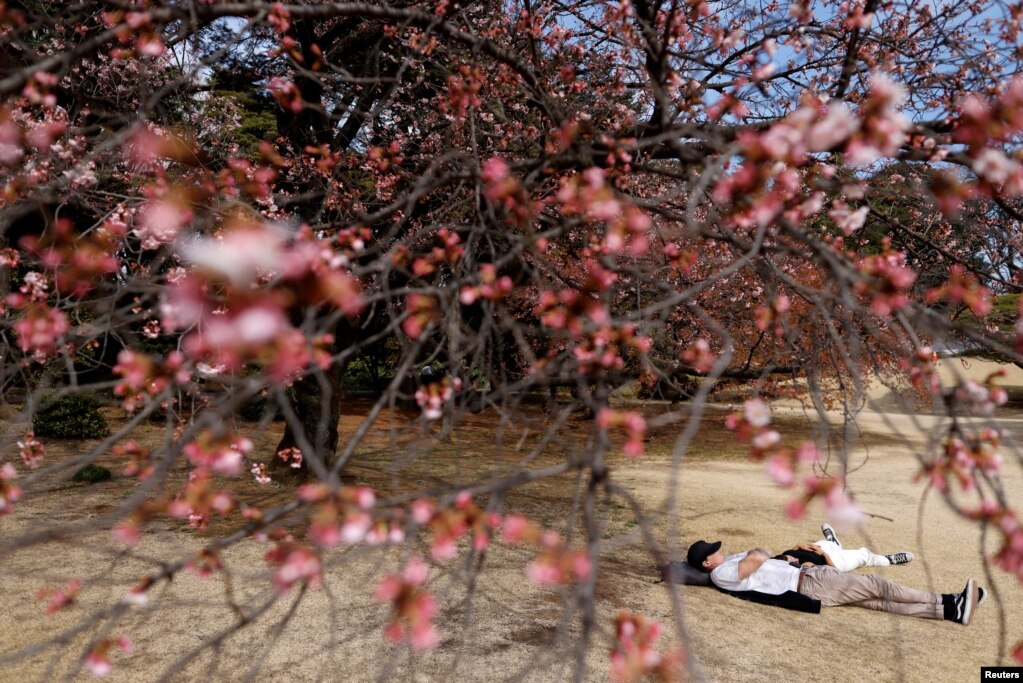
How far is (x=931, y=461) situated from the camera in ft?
5.54

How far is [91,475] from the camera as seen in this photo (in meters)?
7.52

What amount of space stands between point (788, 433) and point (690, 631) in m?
10.3

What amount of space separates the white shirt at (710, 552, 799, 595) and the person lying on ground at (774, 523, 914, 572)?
0.18 m

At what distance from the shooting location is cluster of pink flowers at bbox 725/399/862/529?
1.46m

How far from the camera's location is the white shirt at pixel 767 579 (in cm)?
483

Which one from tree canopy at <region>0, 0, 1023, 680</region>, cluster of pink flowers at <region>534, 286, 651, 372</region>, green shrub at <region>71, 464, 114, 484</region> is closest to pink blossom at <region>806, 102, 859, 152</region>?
tree canopy at <region>0, 0, 1023, 680</region>

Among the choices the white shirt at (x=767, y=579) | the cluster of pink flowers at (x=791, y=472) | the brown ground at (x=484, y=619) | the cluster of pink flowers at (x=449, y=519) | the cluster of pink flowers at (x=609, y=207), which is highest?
the cluster of pink flowers at (x=609, y=207)

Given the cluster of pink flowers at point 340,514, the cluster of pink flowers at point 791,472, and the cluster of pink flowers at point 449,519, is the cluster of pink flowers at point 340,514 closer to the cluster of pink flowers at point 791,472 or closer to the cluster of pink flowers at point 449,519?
the cluster of pink flowers at point 449,519

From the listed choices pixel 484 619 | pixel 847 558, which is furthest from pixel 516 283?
pixel 847 558

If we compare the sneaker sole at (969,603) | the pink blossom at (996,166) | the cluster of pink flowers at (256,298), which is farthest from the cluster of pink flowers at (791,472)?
the sneaker sole at (969,603)

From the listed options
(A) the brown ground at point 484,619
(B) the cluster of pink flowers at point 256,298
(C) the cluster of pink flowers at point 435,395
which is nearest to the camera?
(B) the cluster of pink flowers at point 256,298

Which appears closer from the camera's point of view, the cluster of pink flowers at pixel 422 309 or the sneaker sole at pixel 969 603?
the cluster of pink flowers at pixel 422 309

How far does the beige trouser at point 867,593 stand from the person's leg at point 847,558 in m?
0.40

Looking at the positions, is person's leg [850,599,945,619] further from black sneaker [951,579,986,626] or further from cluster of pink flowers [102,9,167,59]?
cluster of pink flowers [102,9,167,59]
